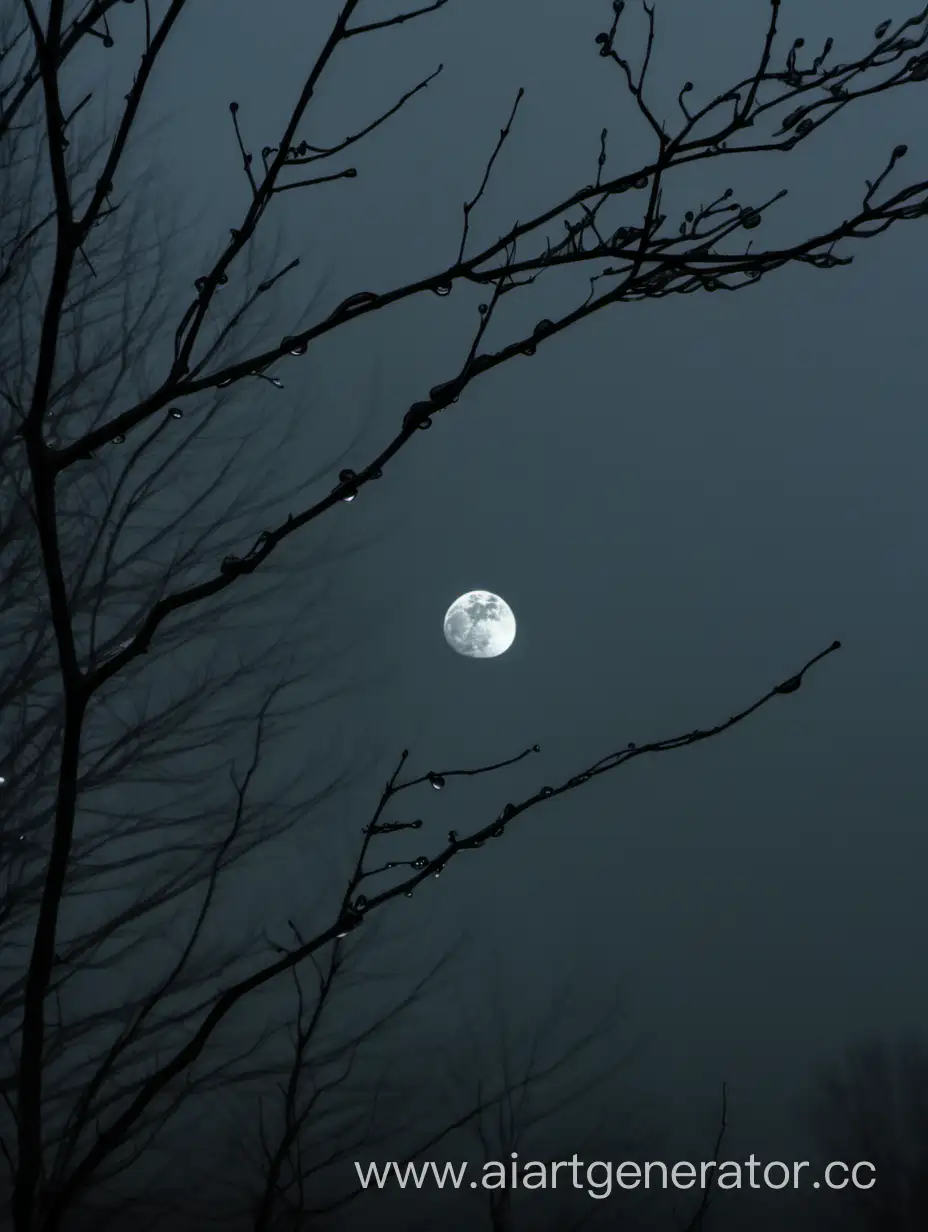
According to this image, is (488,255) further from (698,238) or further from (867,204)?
(867,204)

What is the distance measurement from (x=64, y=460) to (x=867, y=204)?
3.27 ft

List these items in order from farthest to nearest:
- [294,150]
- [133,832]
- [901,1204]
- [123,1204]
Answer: [901,1204], [133,832], [123,1204], [294,150]

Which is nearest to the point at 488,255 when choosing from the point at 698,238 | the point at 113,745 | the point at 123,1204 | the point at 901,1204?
the point at 698,238

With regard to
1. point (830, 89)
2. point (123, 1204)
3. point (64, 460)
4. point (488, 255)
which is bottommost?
point (123, 1204)

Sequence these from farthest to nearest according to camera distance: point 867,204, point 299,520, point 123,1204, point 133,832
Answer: point 133,832
point 123,1204
point 867,204
point 299,520

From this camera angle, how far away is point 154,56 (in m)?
1.29

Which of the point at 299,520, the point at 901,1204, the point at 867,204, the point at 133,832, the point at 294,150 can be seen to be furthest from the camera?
the point at 901,1204

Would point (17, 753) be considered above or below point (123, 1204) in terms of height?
above

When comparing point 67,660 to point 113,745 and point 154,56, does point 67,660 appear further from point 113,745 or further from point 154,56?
point 113,745

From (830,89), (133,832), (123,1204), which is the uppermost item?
(133,832)

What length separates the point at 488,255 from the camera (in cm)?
132

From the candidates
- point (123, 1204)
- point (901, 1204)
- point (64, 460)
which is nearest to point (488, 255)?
point (64, 460)

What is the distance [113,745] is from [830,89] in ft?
11.3

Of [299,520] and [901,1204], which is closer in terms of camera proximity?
[299,520]
